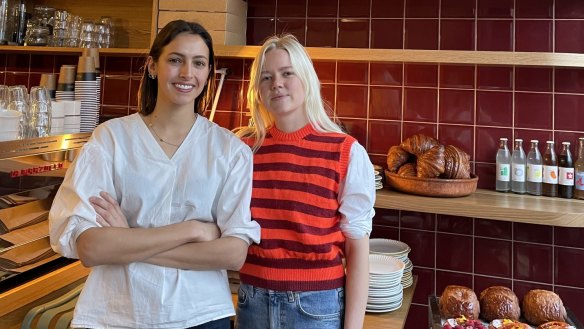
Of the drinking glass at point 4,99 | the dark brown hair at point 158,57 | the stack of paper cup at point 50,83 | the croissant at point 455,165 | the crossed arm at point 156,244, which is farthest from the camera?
the stack of paper cup at point 50,83

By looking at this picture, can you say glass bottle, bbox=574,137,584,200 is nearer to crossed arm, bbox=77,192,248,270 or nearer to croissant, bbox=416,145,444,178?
croissant, bbox=416,145,444,178

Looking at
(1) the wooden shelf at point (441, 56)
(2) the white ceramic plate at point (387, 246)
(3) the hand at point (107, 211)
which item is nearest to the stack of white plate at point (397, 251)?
(2) the white ceramic plate at point (387, 246)

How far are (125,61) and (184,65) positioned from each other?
4.42 feet

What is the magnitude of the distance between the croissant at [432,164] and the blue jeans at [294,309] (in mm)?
704

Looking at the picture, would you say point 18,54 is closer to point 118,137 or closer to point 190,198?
point 118,137

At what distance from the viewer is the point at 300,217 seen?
110 centimetres

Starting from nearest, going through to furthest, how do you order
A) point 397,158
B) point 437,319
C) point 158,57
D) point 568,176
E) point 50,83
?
point 158,57 < point 437,319 < point 568,176 < point 397,158 < point 50,83

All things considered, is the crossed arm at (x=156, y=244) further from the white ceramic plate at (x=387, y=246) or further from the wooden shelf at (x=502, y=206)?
the white ceramic plate at (x=387, y=246)

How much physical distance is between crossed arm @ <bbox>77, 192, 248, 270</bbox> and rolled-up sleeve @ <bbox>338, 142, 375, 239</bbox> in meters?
0.25

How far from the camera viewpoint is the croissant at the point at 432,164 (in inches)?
65.3

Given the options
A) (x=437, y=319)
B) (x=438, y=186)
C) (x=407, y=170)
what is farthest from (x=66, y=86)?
(x=437, y=319)

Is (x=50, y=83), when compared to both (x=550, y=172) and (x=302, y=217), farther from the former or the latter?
(x=550, y=172)

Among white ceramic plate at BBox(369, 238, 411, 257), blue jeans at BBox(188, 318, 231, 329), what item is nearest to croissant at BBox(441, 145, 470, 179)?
A: white ceramic plate at BBox(369, 238, 411, 257)

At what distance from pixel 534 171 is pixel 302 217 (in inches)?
42.2
